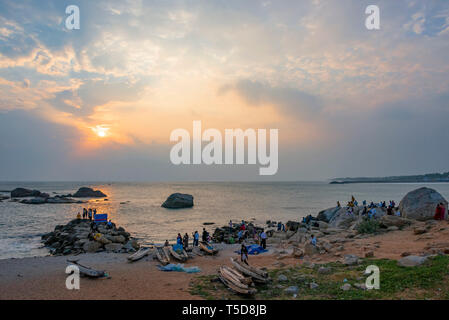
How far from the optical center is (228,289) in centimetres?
1231

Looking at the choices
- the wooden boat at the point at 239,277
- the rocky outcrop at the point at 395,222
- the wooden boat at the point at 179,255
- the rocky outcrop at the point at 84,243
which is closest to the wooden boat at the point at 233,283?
the wooden boat at the point at 239,277

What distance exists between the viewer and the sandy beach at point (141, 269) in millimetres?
12773

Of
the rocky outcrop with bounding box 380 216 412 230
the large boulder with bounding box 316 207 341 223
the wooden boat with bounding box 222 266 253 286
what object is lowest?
the large boulder with bounding box 316 207 341 223

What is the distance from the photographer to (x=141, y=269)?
1802 centimetres

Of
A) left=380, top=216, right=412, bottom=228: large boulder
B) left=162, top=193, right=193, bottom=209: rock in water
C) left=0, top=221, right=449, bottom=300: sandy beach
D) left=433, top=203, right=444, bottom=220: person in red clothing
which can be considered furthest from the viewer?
left=162, top=193, right=193, bottom=209: rock in water

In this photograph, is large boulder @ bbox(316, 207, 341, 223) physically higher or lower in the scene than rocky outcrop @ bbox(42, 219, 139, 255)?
higher

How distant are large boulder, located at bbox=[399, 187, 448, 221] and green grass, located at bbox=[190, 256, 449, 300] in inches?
571

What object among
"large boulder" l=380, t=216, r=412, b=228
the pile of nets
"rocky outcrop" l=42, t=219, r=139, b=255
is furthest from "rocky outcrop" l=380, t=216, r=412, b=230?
"rocky outcrop" l=42, t=219, r=139, b=255

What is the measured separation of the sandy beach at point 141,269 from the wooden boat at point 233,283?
71.3 inches

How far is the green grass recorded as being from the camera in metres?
10.0

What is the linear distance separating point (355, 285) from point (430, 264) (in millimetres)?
3634

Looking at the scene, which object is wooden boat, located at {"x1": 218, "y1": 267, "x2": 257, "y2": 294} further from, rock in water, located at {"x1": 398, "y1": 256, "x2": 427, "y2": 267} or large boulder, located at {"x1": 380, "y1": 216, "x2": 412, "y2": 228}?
large boulder, located at {"x1": 380, "y1": 216, "x2": 412, "y2": 228}
